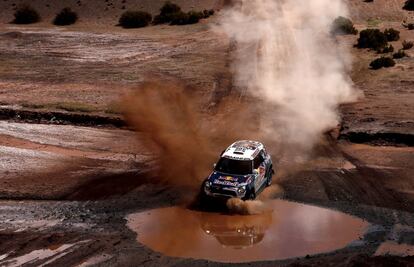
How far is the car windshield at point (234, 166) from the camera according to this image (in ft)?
71.3

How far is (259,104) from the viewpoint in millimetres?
34000

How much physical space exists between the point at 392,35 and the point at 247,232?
3260 cm

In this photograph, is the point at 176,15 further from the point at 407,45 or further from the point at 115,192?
the point at 115,192

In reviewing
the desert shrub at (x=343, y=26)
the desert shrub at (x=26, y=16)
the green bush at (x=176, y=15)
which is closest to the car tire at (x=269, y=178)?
the desert shrub at (x=343, y=26)

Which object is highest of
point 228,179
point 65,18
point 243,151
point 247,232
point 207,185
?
point 65,18

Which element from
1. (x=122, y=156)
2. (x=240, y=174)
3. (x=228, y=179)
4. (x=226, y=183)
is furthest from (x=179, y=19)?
(x=226, y=183)

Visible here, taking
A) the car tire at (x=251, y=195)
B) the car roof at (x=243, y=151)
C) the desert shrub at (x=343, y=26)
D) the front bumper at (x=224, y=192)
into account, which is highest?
the desert shrub at (x=343, y=26)

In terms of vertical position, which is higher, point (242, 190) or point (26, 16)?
point (26, 16)

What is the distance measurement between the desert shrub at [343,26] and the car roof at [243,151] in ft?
95.4

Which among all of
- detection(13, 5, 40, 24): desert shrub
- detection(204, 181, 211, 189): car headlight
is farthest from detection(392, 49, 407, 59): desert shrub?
detection(13, 5, 40, 24): desert shrub

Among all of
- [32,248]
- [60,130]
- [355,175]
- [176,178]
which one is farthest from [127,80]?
[32,248]

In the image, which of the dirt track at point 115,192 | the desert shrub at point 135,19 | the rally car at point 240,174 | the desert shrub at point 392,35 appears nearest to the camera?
the dirt track at point 115,192

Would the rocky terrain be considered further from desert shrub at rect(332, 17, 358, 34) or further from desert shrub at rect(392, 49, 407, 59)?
desert shrub at rect(332, 17, 358, 34)

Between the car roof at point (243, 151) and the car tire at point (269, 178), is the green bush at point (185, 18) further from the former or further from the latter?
the car roof at point (243, 151)
